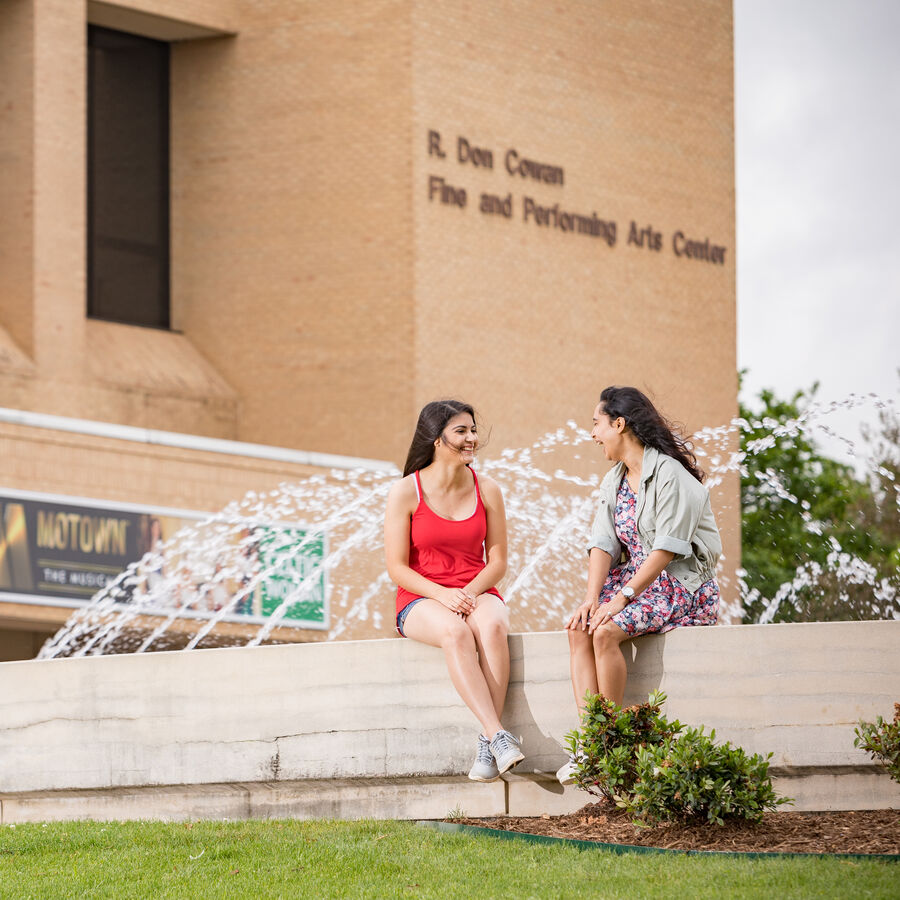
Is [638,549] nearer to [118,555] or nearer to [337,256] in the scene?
[118,555]

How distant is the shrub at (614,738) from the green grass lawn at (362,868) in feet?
1.36

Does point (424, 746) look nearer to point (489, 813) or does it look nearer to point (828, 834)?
point (489, 813)

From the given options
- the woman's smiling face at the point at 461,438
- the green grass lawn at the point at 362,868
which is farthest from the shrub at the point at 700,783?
the woman's smiling face at the point at 461,438

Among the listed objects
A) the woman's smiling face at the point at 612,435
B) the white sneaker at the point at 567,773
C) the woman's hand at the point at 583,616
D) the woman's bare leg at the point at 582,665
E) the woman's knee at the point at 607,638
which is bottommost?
the white sneaker at the point at 567,773

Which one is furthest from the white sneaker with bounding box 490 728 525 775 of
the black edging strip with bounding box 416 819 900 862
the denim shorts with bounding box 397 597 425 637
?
the denim shorts with bounding box 397 597 425 637

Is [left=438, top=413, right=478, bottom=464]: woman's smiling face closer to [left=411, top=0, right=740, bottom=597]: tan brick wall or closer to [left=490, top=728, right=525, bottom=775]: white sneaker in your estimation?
[left=490, top=728, right=525, bottom=775]: white sneaker

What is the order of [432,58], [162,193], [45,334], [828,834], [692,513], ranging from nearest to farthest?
Result: 1. [828,834]
2. [692,513]
3. [45,334]
4. [432,58]
5. [162,193]

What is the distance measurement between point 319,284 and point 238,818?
18.5 metres

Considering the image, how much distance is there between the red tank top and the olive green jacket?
2.31ft

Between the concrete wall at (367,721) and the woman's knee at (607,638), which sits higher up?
the woman's knee at (607,638)

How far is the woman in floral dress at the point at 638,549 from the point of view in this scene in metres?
8.26

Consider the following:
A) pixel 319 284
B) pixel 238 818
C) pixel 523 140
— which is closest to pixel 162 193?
pixel 319 284

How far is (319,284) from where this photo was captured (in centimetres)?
2716

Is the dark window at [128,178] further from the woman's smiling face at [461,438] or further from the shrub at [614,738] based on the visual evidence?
the shrub at [614,738]
